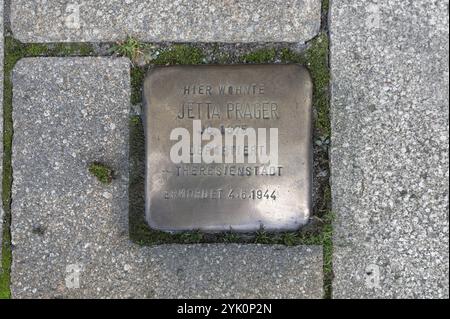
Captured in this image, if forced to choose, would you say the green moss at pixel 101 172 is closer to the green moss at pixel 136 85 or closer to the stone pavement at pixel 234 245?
the stone pavement at pixel 234 245

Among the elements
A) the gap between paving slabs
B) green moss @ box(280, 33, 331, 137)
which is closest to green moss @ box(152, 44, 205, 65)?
the gap between paving slabs

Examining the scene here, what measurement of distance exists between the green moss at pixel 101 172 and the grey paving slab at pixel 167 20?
615 mm

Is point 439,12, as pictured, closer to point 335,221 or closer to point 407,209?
point 407,209

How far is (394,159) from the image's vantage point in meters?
2.27

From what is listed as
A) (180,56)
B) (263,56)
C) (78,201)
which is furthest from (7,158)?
(263,56)

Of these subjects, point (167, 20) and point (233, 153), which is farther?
point (167, 20)

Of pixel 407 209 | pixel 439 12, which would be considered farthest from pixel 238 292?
pixel 439 12

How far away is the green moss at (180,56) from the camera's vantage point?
2.31 metres

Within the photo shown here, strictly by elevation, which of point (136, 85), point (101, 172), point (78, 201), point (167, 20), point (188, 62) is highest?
point (167, 20)

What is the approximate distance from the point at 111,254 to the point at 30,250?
0.39m

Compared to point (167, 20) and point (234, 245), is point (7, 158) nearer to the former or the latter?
point (167, 20)

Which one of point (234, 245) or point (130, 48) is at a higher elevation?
point (130, 48)

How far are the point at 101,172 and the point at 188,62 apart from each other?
2.19 ft

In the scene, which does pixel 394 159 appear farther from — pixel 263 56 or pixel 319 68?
pixel 263 56
